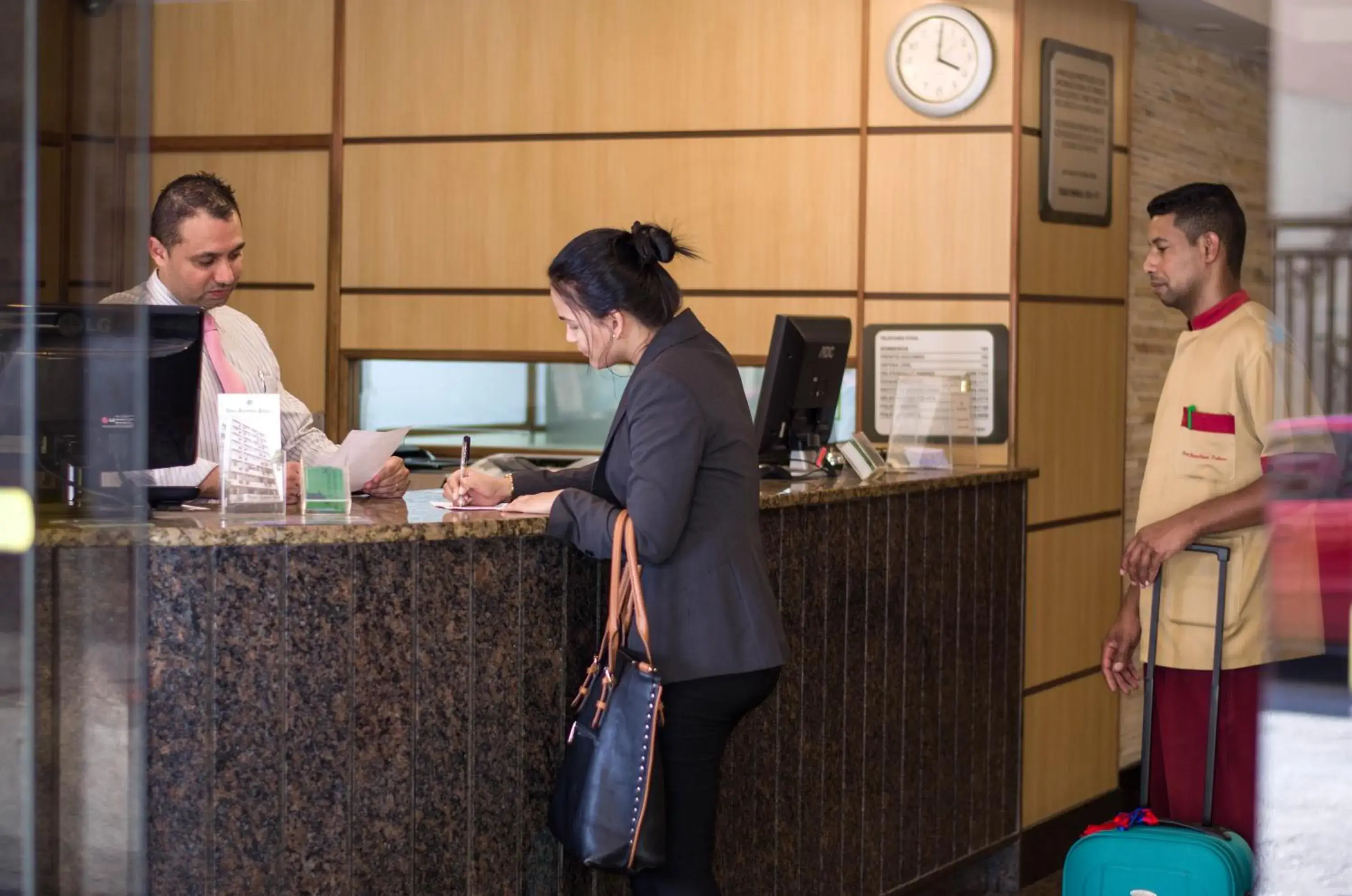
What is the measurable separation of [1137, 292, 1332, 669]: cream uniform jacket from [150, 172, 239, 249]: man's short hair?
7.36 ft

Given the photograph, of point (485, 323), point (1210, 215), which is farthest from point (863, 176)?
point (1210, 215)

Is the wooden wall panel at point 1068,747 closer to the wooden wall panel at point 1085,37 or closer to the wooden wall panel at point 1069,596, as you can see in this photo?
the wooden wall panel at point 1069,596

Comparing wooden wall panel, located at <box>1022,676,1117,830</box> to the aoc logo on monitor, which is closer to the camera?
the aoc logo on monitor

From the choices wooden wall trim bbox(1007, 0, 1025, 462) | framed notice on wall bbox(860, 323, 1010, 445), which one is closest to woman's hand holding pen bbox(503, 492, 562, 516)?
framed notice on wall bbox(860, 323, 1010, 445)

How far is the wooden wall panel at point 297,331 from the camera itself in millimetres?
6133

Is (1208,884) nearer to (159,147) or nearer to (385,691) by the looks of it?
(385,691)

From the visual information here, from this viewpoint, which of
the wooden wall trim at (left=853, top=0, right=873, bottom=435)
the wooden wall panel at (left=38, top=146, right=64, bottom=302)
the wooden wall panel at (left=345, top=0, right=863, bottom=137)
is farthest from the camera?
the wooden wall panel at (left=345, top=0, right=863, bottom=137)

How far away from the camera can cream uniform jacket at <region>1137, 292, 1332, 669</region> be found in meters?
3.71

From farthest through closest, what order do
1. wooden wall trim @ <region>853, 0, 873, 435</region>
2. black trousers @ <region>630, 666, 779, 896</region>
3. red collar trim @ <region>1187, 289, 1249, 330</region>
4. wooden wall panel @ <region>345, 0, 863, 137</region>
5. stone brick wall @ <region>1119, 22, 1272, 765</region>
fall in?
1. stone brick wall @ <region>1119, 22, 1272, 765</region>
2. wooden wall panel @ <region>345, 0, 863, 137</region>
3. wooden wall trim @ <region>853, 0, 873, 435</region>
4. red collar trim @ <region>1187, 289, 1249, 330</region>
5. black trousers @ <region>630, 666, 779, 896</region>

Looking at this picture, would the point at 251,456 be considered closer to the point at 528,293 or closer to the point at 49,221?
the point at 49,221

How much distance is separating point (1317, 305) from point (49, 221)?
111cm

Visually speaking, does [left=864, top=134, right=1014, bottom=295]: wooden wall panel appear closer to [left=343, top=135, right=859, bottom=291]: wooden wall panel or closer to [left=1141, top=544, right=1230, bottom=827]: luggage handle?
[left=343, top=135, right=859, bottom=291]: wooden wall panel

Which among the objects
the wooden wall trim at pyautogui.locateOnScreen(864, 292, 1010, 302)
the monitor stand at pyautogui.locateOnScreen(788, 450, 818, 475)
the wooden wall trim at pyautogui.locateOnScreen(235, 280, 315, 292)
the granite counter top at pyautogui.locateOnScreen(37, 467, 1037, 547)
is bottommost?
the granite counter top at pyautogui.locateOnScreen(37, 467, 1037, 547)

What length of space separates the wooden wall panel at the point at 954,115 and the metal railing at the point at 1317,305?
3928 millimetres
